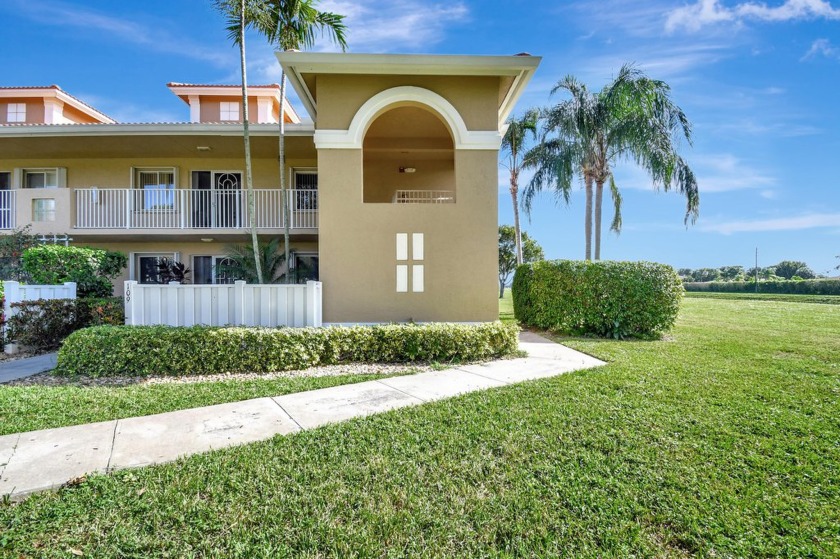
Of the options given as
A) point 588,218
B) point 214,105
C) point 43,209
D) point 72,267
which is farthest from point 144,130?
point 588,218

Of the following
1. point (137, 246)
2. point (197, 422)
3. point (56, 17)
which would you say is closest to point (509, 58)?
point (197, 422)

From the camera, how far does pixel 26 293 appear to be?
8.77 m

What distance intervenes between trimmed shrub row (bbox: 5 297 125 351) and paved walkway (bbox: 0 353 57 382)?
59 cm

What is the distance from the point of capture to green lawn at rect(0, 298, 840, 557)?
103 inches

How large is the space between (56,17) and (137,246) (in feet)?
23.2

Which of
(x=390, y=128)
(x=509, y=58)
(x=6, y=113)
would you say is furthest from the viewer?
(x=6, y=113)

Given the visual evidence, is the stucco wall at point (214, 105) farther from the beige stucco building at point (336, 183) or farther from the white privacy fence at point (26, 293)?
the white privacy fence at point (26, 293)

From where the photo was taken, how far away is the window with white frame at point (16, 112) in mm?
20625

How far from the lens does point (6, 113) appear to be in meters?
20.9

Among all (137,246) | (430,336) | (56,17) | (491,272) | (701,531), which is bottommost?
(701,531)

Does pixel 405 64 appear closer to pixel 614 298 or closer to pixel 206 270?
pixel 614 298

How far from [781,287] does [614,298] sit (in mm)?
38478

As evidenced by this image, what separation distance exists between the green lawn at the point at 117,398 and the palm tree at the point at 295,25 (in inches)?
274

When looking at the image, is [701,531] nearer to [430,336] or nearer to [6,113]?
[430,336]
